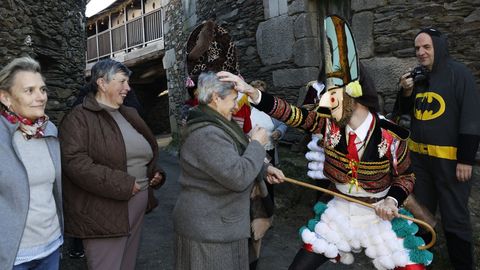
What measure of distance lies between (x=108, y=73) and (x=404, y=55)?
11.2ft

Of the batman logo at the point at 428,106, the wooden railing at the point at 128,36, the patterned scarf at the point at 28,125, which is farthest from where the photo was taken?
the wooden railing at the point at 128,36

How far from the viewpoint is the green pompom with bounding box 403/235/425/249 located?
2178mm

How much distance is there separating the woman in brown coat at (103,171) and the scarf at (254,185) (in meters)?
0.60

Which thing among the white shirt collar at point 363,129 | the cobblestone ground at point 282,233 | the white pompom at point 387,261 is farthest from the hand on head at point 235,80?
the cobblestone ground at point 282,233

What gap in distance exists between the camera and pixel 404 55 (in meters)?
4.60

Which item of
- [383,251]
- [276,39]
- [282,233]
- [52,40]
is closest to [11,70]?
[383,251]

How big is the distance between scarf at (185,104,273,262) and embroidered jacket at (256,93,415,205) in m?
0.43

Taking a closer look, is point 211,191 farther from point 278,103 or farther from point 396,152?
point 396,152

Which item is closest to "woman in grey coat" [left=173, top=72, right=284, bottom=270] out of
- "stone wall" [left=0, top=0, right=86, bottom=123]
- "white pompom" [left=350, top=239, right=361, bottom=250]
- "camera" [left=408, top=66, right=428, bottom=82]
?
"white pompom" [left=350, top=239, right=361, bottom=250]

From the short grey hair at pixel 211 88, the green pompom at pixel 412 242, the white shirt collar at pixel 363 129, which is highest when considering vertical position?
the short grey hair at pixel 211 88

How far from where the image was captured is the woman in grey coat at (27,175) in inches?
73.9

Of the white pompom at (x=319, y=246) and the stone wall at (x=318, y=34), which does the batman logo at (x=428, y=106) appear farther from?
the stone wall at (x=318, y=34)

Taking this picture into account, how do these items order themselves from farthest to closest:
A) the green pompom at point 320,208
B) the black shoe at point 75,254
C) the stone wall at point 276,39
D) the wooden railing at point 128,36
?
the wooden railing at point 128,36 < the stone wall at point 276,39 < the black shoe at point 75,254 < the green pompom at point 320,208

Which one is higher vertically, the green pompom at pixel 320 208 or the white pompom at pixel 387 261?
the green pompom at pixel 320 208
